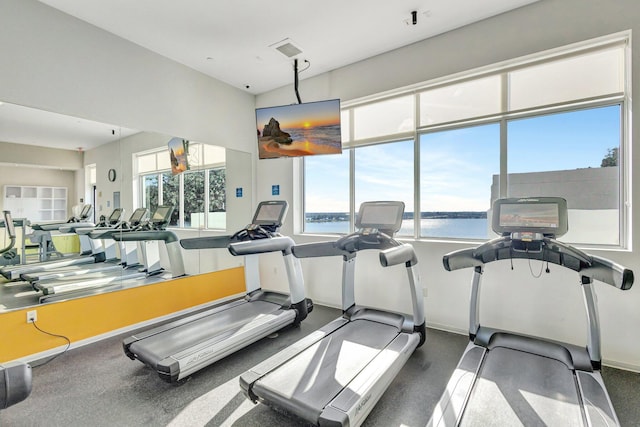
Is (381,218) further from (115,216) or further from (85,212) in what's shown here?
(85,212)

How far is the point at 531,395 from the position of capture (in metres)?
2.10

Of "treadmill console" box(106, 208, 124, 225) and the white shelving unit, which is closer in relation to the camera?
the white shelving unit

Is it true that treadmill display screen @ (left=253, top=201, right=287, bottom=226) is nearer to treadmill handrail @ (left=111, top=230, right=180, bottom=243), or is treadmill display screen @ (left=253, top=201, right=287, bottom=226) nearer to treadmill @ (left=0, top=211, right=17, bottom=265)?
treadmill handrail @ (left=111, top=230, right=180, bottom=243)

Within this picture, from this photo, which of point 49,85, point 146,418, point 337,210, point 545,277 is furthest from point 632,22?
point 49,85

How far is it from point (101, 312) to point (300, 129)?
3.30m

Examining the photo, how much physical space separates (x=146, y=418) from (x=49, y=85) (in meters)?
3.27

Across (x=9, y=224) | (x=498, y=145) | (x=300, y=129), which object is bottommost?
(x=9, y=224)

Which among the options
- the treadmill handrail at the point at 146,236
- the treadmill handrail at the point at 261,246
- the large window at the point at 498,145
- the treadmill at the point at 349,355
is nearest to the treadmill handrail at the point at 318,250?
the treadmill at the point at 349,355

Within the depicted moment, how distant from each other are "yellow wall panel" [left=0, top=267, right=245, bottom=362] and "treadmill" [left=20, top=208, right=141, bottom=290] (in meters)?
0.31

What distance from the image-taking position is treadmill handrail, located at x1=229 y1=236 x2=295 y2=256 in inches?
125

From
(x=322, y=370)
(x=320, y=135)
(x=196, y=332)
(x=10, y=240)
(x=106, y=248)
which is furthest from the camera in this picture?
(x=320, y=135)

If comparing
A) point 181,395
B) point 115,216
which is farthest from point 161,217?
point 181,395

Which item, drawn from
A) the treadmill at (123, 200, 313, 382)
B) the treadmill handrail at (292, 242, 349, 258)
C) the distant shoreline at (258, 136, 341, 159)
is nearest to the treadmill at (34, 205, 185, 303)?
the treadmill at (123, 200, 313, 382)

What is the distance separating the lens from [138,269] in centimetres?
402
